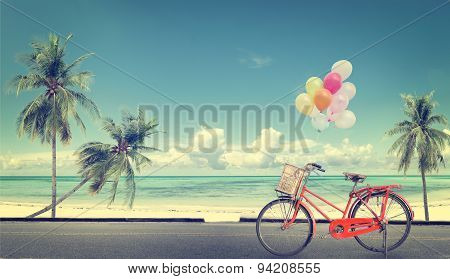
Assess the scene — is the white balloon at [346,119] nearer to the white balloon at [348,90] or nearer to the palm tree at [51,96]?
the white balloon at [348,90]

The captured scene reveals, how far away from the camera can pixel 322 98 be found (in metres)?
12.3

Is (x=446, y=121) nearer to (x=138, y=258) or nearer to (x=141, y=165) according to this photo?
(x=141, y=165)

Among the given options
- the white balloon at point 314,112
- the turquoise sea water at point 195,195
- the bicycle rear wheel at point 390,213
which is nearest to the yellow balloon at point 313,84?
the white balloon at point 314,112

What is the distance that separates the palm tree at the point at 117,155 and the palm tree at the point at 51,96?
1.18 m

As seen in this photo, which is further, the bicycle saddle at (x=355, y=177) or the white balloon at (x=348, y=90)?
the white balloon at (x=348, y=90)

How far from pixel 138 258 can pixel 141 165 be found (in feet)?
45.4

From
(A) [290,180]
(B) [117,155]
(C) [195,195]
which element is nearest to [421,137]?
(B) [117,155]

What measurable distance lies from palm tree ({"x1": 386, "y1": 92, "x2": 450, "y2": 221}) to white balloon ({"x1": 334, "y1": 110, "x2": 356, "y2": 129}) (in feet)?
35.4

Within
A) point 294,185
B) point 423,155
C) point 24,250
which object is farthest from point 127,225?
point 423,155

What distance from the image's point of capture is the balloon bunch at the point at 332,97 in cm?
1246

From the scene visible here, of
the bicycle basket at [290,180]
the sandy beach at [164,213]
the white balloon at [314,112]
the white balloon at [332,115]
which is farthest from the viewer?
the sandy beach at [164,213]

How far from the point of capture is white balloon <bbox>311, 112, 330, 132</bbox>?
13227 millimetres

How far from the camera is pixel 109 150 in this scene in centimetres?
2067

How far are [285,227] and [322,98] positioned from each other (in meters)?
6.44
